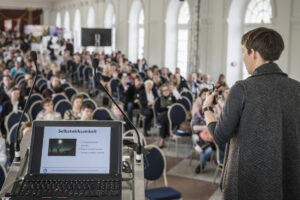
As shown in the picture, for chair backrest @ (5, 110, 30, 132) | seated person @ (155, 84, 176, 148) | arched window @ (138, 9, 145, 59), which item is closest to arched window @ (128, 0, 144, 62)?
arched window @ (138, 9, 145, 59)

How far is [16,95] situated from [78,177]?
21.5 feet

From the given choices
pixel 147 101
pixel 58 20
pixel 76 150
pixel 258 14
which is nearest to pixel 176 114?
pixel 147 101

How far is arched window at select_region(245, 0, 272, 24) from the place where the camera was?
39.2 ft

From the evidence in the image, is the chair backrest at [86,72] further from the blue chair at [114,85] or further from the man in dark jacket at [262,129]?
the man in dark jacket at [262,129]

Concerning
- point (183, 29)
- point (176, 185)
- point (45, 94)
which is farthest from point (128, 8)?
point (176, 185)

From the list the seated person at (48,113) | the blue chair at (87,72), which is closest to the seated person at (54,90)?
the seated person at (48,113)

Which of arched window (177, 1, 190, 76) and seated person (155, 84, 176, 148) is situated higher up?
arched window (177, 1, 190, 76)

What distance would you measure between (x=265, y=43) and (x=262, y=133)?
1.49ft

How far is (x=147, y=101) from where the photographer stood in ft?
32.4

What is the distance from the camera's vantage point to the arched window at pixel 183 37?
53.0ft

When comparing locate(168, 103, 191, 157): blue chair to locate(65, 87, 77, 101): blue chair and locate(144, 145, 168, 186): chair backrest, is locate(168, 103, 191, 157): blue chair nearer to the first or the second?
locate(65, 87, 77, 101): blue chair

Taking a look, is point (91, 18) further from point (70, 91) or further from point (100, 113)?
point (100, 113)

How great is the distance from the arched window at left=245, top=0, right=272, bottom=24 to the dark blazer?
9.83m

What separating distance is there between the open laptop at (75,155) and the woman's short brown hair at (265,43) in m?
0.80
